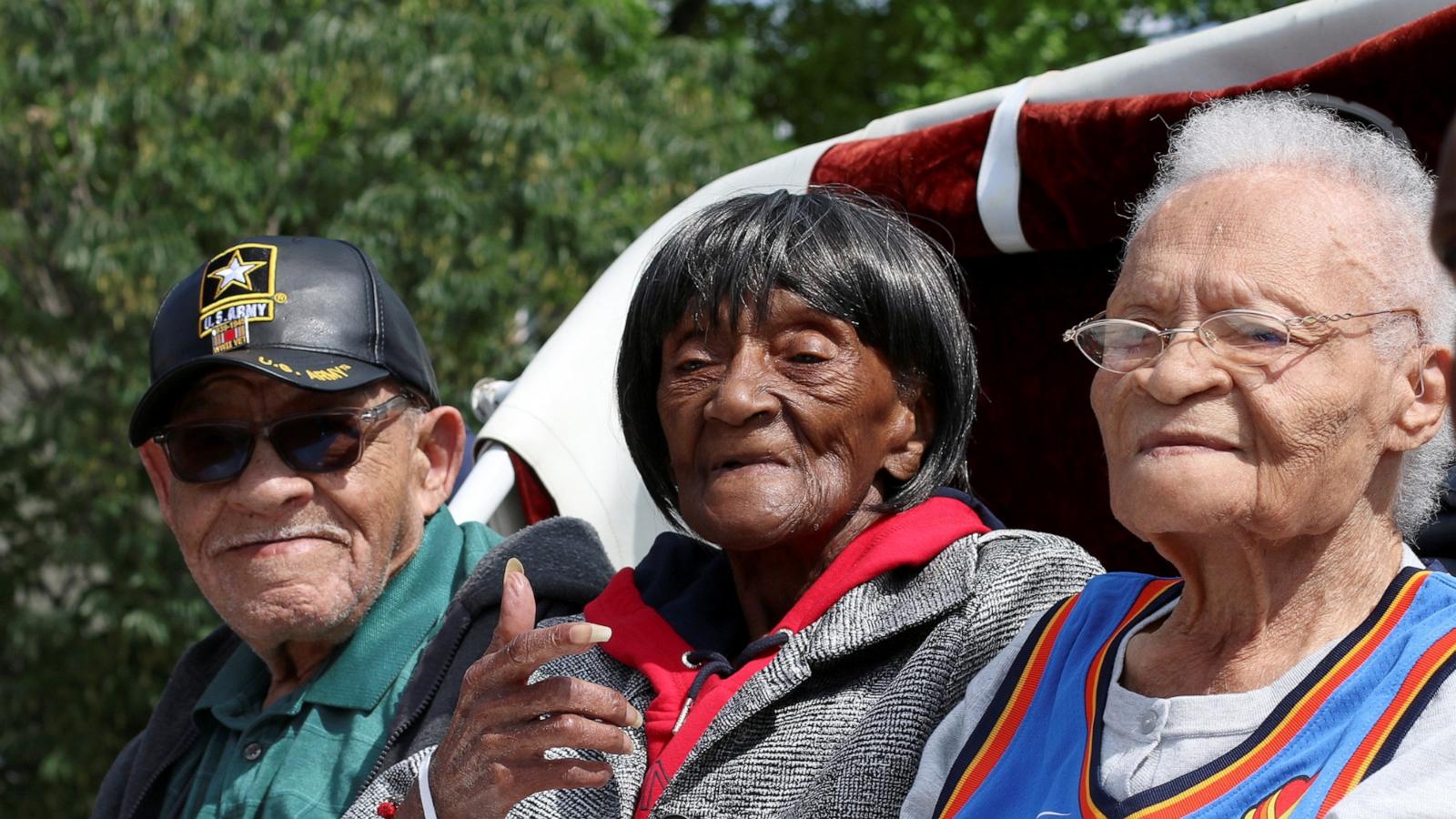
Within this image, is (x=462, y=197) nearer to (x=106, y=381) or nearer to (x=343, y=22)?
(x=343, y=22)

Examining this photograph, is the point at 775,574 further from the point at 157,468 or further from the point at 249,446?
the point at 157,468

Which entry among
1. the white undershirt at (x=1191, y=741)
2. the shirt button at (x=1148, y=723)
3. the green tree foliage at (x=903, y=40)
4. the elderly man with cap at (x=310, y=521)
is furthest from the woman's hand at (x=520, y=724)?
the green tree foliage at (x=903, y=40)

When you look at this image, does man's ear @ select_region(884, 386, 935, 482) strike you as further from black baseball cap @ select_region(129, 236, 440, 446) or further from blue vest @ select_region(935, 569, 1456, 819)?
black baseball cap @ select_region(129, 236, 440, 446)

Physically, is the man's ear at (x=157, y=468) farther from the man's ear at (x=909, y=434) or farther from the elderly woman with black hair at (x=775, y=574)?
the man's ear at (x=909, y=434)

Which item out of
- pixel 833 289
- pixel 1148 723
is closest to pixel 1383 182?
pixel 1148 723

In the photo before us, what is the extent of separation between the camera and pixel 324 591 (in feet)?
8.27

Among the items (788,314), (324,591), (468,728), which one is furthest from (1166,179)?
(324,591)

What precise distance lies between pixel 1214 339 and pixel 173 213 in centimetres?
559

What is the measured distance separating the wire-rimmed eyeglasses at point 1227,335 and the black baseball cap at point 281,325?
133 centimetres

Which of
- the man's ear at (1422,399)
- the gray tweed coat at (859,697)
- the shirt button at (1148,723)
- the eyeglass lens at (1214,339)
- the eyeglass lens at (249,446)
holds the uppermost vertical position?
the eyeglass lens at (1214,339)

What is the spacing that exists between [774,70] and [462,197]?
7.40 meters

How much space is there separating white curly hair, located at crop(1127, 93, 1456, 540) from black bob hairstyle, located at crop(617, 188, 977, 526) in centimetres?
44

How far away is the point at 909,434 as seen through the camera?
2133 millimetres

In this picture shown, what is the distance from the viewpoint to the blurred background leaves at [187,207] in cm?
632
